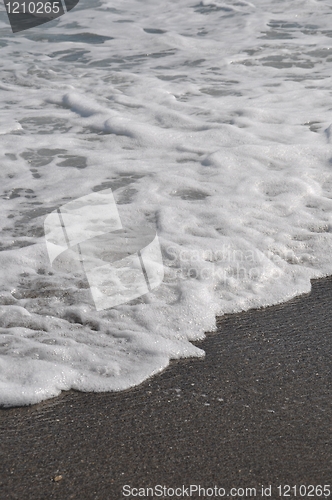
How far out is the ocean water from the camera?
8.77 ft

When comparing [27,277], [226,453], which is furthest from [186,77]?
[226,453]

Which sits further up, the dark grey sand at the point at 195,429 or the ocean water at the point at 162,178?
the dark grey sand at the point at 195,429

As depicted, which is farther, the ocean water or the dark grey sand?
the ocean water

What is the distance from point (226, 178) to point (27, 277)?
5.40 feet

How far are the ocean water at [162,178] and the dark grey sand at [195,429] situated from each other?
133mm

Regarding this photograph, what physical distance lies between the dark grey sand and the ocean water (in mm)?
133

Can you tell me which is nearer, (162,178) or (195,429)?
(195,429)

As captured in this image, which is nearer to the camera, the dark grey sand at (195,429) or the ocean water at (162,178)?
the dark grey sand at (195,429)

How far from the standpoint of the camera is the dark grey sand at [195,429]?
1947 millimetres

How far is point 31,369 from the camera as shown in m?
2.46

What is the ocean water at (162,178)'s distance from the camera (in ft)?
8.77

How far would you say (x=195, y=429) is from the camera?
2150mm

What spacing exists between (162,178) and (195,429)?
A: 231cm

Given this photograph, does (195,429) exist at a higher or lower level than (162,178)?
higher
